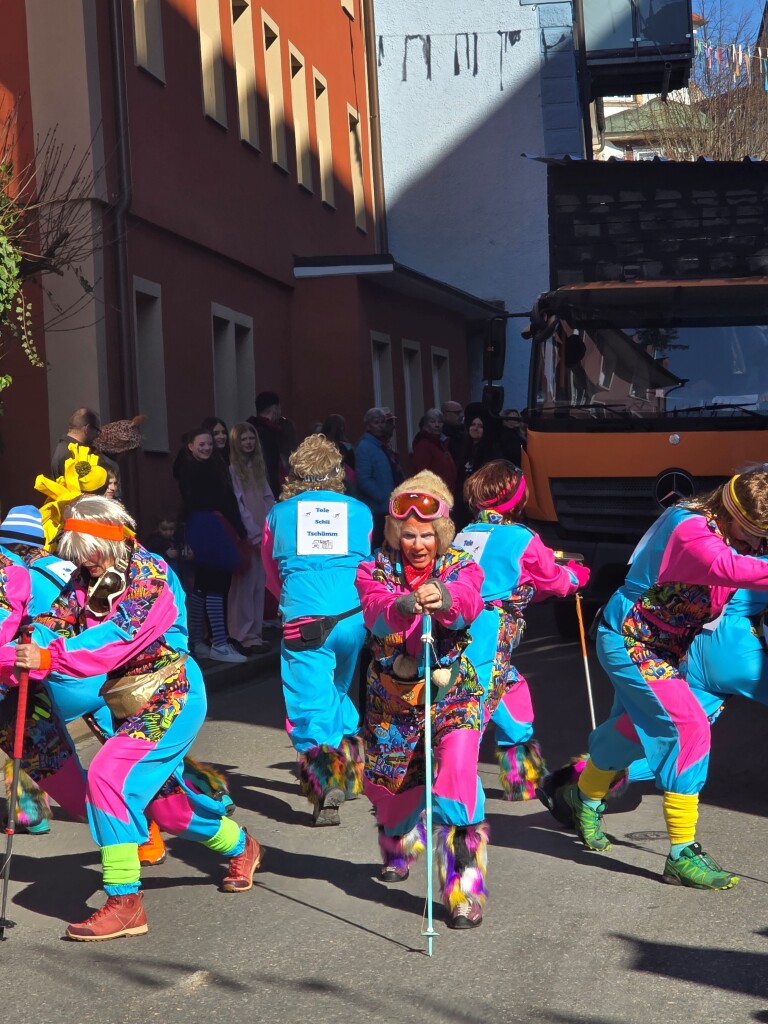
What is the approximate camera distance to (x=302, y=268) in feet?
82.7

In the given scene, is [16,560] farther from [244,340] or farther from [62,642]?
[244,340]

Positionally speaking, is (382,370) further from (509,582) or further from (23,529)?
(23,529)

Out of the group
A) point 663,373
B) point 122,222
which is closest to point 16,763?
point 663,373

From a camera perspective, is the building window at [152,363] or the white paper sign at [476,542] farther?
the building window at [152,363]

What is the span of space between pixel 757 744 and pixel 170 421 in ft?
36.0

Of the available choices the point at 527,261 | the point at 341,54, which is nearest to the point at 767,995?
the point at 341,54

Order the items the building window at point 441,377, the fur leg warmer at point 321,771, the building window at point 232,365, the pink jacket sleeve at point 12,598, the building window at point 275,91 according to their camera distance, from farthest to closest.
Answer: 1. the building window at point 441,377
2. the building window at point 275,91
3. the building window at point 232,365
4. the fur leg warmer at point 321,771
5. the pink jacket sleeve at point 12,598

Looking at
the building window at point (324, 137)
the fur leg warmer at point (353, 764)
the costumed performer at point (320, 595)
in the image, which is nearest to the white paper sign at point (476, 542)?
the costumed performer at point (320, 595)

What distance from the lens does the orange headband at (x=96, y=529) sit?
586cm

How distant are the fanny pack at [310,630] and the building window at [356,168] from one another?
23.1m

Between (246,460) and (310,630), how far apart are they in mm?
5925

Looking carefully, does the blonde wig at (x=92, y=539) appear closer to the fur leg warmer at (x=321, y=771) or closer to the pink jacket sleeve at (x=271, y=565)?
the fur leg warmer at (x=321, y=771)

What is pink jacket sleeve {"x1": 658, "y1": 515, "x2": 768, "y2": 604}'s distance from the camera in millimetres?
6155

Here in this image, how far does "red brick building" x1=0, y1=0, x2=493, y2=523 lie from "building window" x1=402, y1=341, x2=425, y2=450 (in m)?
0.05
